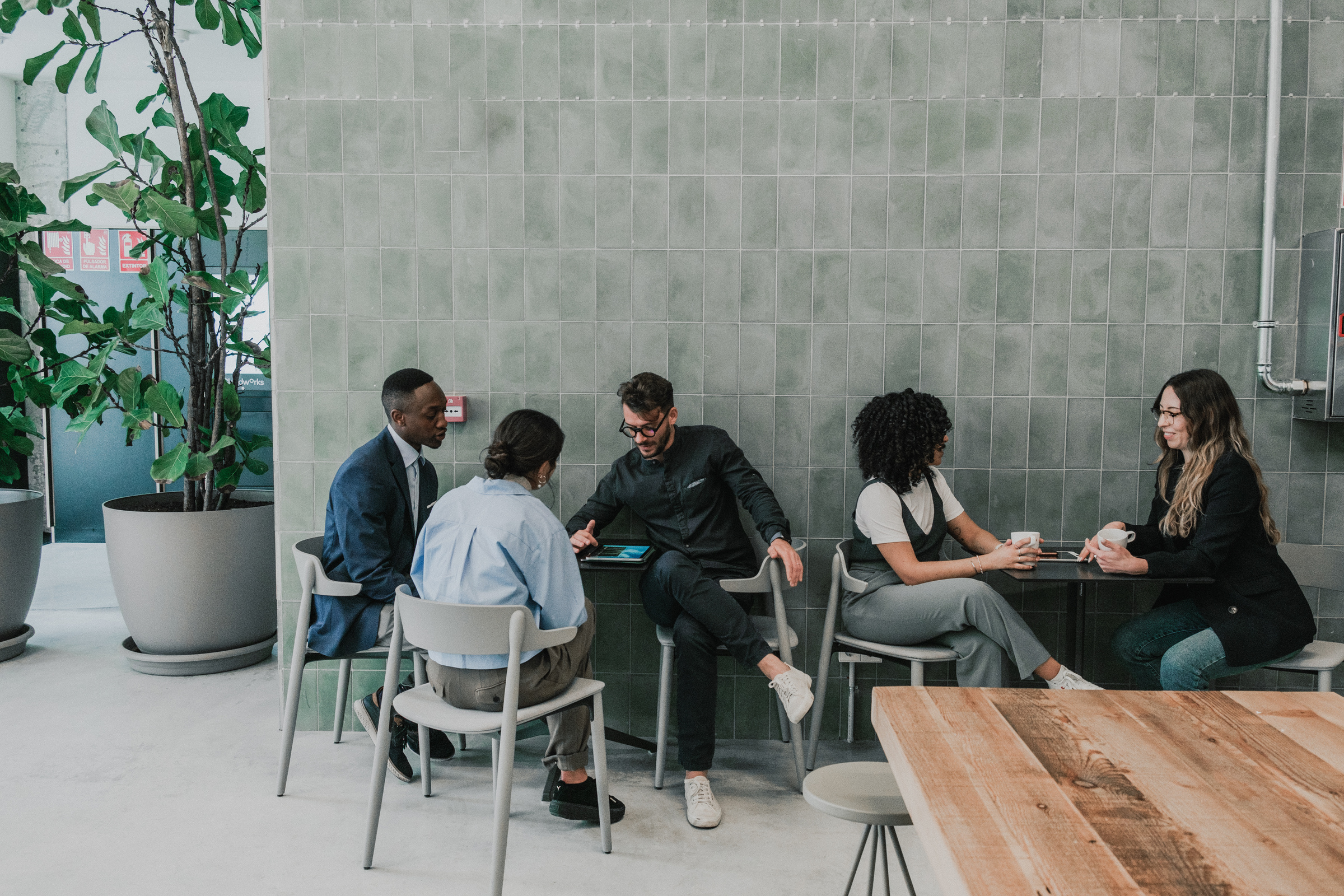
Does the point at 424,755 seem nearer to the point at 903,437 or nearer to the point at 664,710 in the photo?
the point at 664,710

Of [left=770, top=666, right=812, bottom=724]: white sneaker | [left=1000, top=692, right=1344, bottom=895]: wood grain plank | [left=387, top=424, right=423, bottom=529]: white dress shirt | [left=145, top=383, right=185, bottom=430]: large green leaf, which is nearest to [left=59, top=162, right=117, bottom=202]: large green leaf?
[left=145, top=383, right=185, bottom=430]: large green leaf

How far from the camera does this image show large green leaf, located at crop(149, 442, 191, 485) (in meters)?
3.97

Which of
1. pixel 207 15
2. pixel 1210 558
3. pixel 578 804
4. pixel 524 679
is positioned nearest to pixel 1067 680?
pixel 1210 558

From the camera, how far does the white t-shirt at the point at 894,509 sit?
9.79 ft

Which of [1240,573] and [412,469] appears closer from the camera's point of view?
[1240,573]

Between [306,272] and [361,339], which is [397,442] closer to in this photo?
[361,339]

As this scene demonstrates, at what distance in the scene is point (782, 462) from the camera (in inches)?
134

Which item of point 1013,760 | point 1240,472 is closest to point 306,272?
point 1013,760

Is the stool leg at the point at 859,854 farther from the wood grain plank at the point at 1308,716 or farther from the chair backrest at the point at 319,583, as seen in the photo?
the chair backrest at the point at 319,583

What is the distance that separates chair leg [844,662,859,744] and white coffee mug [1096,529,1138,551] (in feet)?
3.32

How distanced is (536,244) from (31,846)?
244cm

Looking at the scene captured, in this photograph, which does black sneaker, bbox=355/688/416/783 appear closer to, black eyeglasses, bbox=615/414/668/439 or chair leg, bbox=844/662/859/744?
black eyeglasses, bbox=615/414/668/439

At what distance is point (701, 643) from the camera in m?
2.93

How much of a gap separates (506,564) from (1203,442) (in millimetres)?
2224
